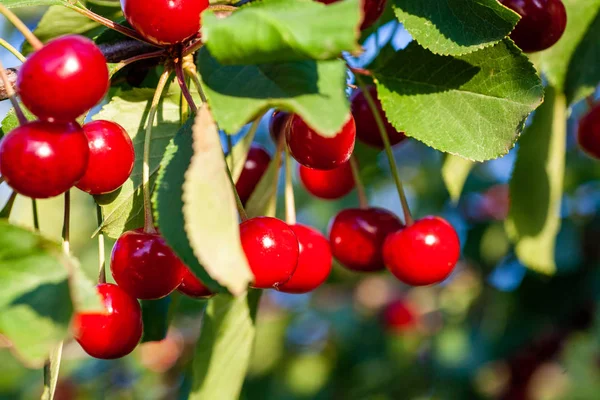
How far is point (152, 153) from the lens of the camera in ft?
3.78

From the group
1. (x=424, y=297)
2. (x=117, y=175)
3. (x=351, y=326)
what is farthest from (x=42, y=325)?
(x=424, y=297)

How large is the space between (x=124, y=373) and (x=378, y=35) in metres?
3.28

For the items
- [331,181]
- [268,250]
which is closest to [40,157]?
[268,250]

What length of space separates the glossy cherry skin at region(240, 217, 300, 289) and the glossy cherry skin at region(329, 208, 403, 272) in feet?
1.38

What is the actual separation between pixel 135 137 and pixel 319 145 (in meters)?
0.35

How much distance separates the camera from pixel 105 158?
949mm

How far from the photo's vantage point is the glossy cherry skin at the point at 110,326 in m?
0.98

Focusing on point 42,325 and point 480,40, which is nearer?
point 42,325

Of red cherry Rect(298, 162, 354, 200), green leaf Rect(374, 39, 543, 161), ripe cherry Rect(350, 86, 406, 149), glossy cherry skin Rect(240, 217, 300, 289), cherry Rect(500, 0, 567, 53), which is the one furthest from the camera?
red cherry Rect(298, 162, 354, 200)

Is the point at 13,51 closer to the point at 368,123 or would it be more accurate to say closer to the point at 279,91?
the point at 279,91

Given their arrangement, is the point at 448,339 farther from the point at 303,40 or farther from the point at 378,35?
the point at 303,40

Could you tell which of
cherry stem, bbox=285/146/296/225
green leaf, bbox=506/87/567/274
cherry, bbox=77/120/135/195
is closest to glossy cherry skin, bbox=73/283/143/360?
cherry, bbox=77/120/135/195

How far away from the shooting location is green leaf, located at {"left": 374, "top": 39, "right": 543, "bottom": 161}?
1074 mm

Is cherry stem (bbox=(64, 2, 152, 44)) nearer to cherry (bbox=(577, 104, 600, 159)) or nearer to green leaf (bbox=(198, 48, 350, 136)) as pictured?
green leaf (bbox=(198, 48, 350, 136))
